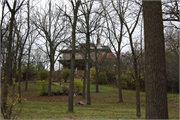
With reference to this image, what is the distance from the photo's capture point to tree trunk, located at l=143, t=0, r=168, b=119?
11.7 ft

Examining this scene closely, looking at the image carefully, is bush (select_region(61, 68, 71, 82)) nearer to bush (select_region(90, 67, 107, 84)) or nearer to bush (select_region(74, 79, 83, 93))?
bush (select_region(90, 67, 107, 84))

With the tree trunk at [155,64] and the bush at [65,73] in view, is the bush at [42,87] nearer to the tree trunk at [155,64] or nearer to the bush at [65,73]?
the bush at [65,73]

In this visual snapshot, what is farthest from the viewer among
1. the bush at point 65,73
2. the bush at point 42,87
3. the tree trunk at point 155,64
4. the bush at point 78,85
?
the bush at point 65,73

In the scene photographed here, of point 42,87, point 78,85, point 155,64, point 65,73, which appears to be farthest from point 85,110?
point 65,73

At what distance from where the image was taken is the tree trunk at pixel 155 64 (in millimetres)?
3578

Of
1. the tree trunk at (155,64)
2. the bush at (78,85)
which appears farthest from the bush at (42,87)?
the tree trunk at (155,64)

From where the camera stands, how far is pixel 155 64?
12.0ft

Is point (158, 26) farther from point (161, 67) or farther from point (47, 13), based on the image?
point (47, 13)

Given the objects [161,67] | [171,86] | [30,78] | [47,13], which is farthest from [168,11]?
[30,78]

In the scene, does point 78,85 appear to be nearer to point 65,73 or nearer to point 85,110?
point 85,110

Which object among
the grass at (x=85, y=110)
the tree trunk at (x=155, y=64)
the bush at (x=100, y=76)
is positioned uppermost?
the tree trunk at (x=155, y=64)

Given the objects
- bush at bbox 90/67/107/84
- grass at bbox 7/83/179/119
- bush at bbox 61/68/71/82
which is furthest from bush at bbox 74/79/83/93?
bush at bbox 90/67/107/84

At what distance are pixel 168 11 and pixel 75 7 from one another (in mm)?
5909

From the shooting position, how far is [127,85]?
3025 centimetres
